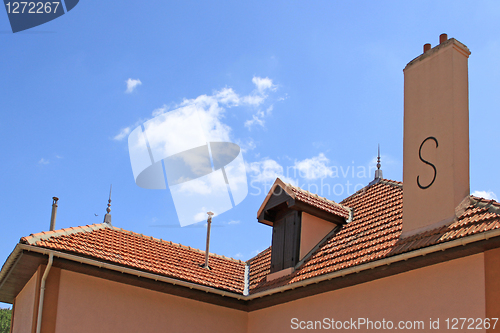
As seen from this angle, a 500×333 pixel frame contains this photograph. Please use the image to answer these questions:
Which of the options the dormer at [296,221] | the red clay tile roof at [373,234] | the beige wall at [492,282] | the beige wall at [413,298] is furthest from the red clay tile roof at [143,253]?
the beige wall at [492,282]

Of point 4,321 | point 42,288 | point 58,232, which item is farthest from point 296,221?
point 4,321

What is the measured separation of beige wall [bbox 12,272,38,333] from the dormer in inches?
209

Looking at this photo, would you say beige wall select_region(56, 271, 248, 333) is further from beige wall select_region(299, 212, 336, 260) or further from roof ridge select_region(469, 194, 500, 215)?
roof ridge select_region(469, 194, 500, 215)

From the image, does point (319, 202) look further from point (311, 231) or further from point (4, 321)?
point (4, 321)

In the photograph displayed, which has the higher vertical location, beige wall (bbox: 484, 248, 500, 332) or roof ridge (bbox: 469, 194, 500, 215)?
roof ridge (bbox: 469, 194, 500, 215)

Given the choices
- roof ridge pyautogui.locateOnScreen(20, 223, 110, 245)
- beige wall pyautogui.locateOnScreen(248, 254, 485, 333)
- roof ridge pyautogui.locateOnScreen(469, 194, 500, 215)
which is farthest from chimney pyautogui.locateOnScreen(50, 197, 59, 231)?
roof ridge pyautogui.locateOnScreen(469, 194, 500, 215)

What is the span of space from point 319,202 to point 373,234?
2.36m

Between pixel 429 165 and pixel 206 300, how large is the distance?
5.83m

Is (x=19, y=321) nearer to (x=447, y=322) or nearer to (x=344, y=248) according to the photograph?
(x=344, y=248)

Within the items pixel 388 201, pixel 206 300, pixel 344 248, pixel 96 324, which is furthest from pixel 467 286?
pixel 96 324

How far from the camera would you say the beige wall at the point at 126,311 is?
394 inches

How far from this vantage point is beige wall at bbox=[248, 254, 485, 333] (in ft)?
24.5

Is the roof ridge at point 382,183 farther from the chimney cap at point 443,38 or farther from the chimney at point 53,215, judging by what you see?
the chimney at point 53,215

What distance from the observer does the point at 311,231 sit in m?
12.1
